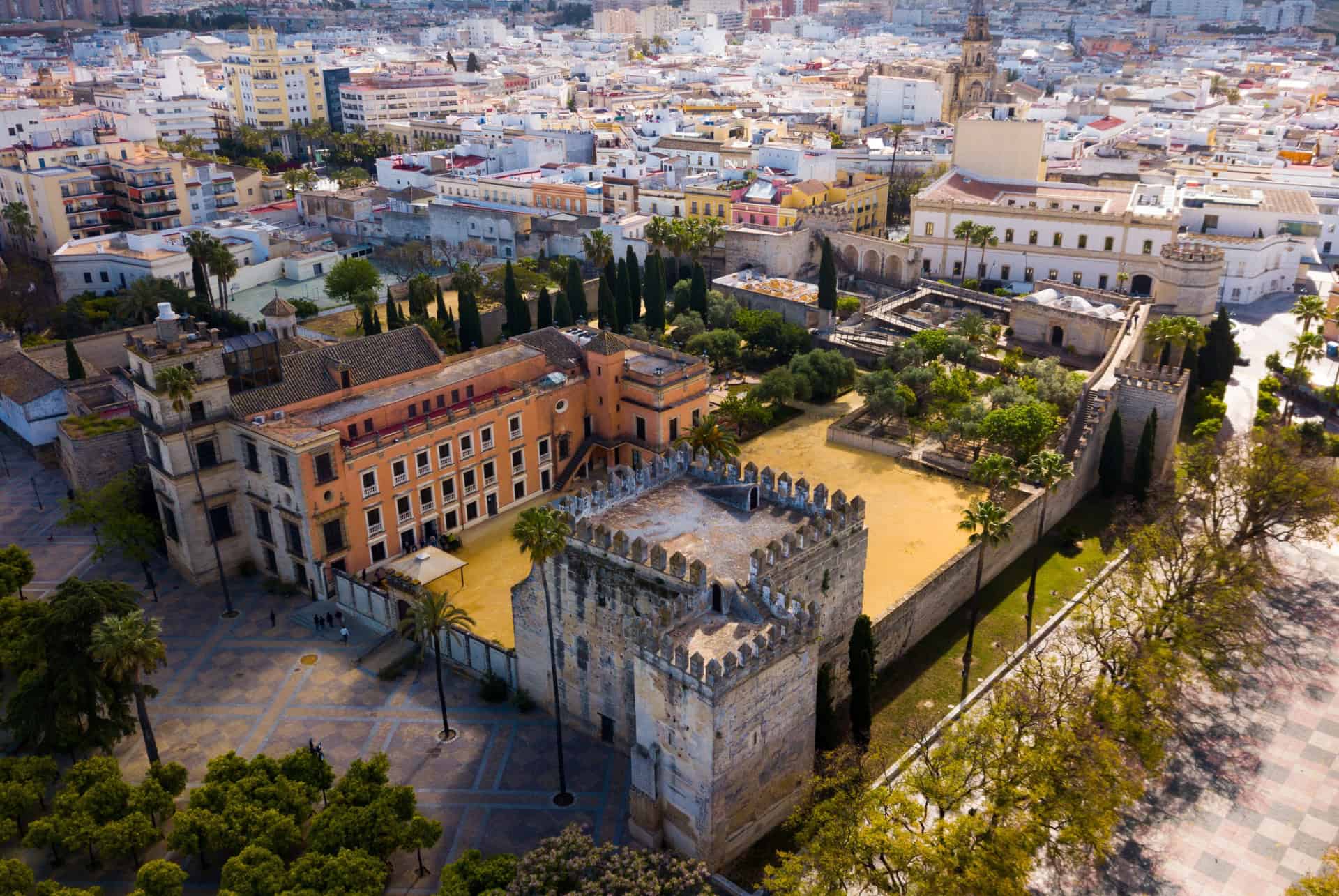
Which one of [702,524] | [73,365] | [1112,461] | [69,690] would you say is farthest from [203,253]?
[1112,461]

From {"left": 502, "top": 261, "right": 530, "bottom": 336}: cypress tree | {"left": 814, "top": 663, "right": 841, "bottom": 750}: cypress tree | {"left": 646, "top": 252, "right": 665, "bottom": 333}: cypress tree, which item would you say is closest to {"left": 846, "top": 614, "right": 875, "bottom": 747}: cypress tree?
{"left": 814, "top": 663, "right": 841, "bottom": 750}: cypress tree

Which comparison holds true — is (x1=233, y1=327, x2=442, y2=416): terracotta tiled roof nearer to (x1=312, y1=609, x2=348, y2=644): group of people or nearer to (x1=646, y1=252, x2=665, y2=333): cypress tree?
(x1=312, y1=609, x2=348, y2=644): group of people

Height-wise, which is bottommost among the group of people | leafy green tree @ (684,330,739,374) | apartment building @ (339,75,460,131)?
the group of people

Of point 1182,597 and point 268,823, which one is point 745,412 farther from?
point 268,823

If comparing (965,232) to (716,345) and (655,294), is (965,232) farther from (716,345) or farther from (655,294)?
(716,345)

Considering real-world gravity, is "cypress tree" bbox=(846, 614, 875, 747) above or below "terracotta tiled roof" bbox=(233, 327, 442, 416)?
below

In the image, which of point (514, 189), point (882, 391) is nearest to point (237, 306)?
point (514, 189)

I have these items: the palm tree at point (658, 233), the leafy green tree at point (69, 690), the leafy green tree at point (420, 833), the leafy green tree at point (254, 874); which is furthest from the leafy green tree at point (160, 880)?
the palm tree at point (658, 233)
